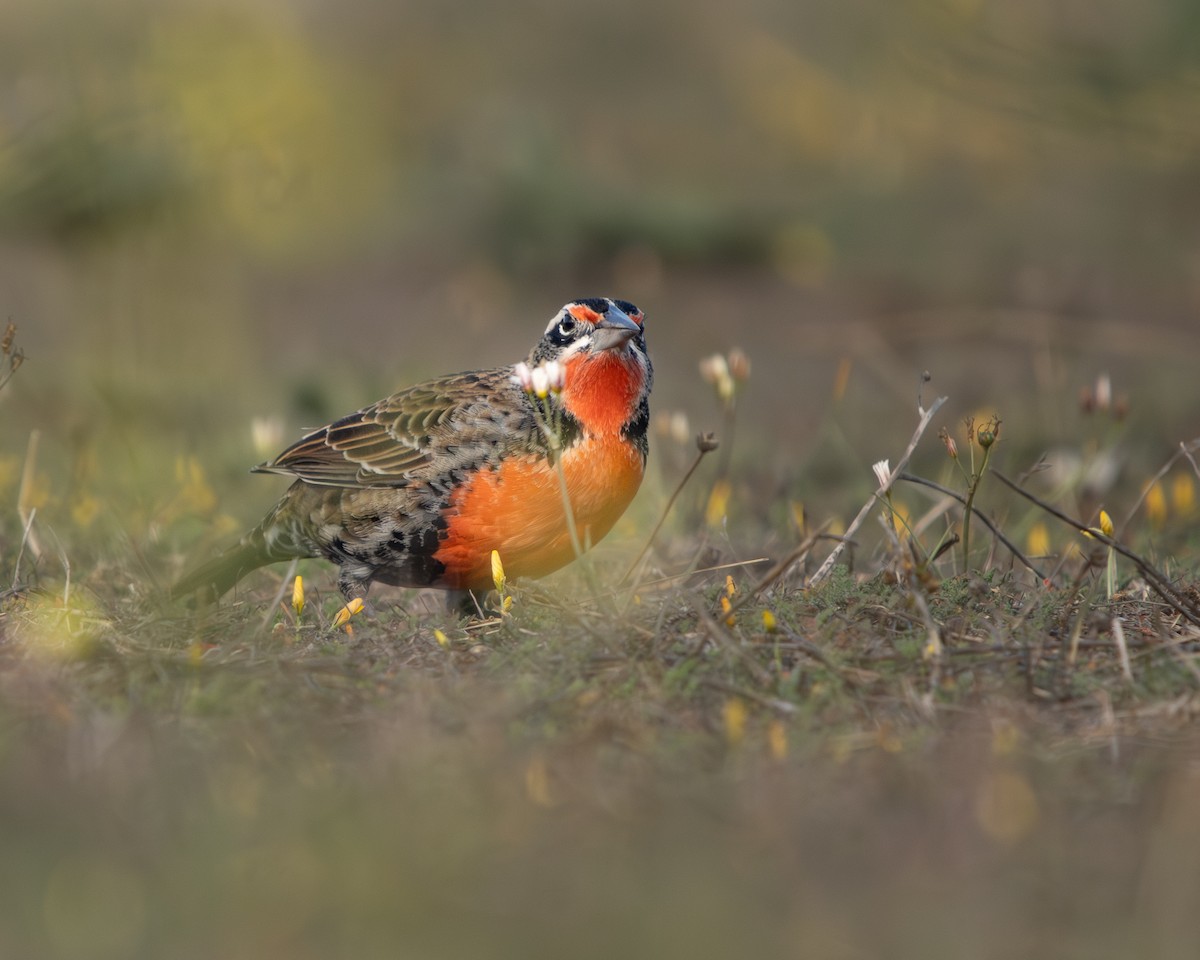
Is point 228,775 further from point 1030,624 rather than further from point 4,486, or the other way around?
point 4,486

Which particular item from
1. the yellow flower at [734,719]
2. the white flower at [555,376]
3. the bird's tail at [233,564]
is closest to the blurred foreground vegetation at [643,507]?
the yellow flower at [734,719]

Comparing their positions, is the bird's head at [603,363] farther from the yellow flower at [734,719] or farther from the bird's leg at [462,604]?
the yellow flower at [734,719]

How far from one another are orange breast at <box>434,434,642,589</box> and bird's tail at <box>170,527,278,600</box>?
1.00 meters

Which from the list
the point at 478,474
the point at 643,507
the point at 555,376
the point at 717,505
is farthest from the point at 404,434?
the point at 643,507

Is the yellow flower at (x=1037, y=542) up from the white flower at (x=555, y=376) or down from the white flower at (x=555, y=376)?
down

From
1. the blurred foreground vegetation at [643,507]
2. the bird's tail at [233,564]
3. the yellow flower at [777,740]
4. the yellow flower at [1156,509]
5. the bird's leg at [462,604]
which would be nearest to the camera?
the blurred foreground vegetation at [643,507]

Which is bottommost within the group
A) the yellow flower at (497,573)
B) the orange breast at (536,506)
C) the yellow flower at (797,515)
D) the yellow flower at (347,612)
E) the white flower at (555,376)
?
the yellow flower at (797,515)

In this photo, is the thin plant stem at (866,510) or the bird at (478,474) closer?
→ the thin plant stem at (866,510)

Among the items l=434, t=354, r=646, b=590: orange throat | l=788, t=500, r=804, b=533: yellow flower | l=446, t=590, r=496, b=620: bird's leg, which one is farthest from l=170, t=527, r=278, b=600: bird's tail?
l=788, t=500, r=804, b=533: yellow flower

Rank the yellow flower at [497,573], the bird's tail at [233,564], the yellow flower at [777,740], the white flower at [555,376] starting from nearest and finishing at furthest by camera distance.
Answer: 1. the yellow flower at [777,740]
2. the white flower at [555,376]
3. the yellow flower at [497,573]
4. the bird's tail at [233,564]

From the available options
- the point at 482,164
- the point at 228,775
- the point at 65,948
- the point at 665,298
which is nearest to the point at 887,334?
the point at 665,298

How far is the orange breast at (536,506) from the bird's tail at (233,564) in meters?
1.00

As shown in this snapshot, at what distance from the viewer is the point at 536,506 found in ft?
17.4

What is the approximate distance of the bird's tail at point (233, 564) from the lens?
598 centimetres
